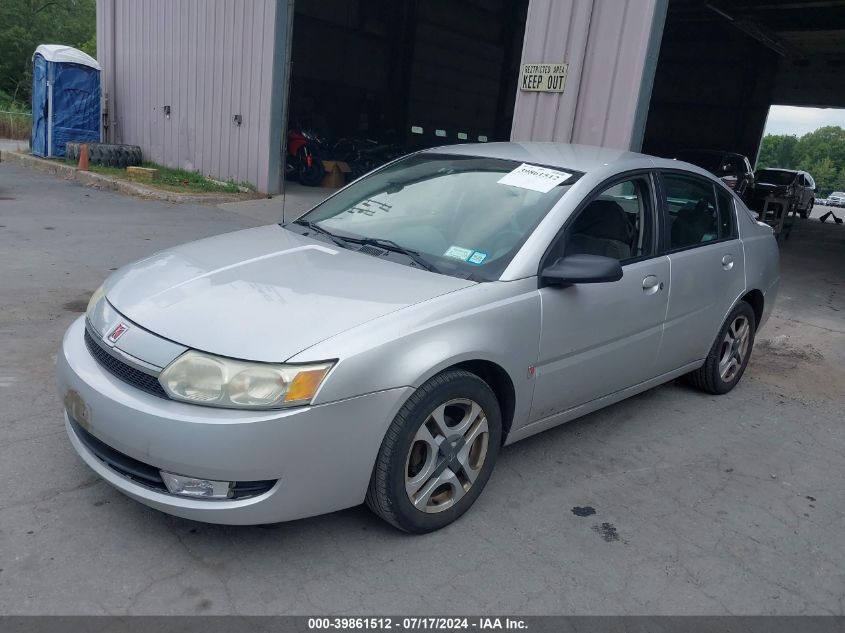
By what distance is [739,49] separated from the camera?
22.6 meters

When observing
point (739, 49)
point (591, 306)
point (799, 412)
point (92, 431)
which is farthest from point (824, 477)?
point (739, 49)

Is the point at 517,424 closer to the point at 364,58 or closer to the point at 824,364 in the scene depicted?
the point at 824,364

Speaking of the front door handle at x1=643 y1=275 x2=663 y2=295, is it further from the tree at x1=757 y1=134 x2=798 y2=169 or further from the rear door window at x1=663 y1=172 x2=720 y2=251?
the tree at x1=757 y1=134 x2=798 y2=169

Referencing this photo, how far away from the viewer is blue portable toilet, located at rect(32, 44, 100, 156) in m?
14.4

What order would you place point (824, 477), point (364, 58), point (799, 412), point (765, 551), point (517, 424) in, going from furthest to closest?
point (364, 58) → point (799, 412) → point (824, 477) → point (517, 424) → point (765, 551)

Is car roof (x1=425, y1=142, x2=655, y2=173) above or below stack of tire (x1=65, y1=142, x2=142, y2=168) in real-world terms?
above

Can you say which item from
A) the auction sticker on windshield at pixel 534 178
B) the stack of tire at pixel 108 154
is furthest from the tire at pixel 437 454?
the stack of tire at pixel 108 154

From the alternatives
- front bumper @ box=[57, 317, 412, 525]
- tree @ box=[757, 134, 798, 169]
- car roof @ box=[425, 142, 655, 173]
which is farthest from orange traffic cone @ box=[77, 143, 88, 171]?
tree @ box=[757, 134, 798, 169]

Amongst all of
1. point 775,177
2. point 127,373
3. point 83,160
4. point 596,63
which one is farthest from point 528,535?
point 775,177

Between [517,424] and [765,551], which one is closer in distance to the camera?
[765,551]

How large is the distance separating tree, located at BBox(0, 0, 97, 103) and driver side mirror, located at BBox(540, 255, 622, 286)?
4463cm

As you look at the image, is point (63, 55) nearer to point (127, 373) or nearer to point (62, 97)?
point (62, 97)

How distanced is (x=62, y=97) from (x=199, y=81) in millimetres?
3390

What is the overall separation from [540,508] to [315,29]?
737 inches
